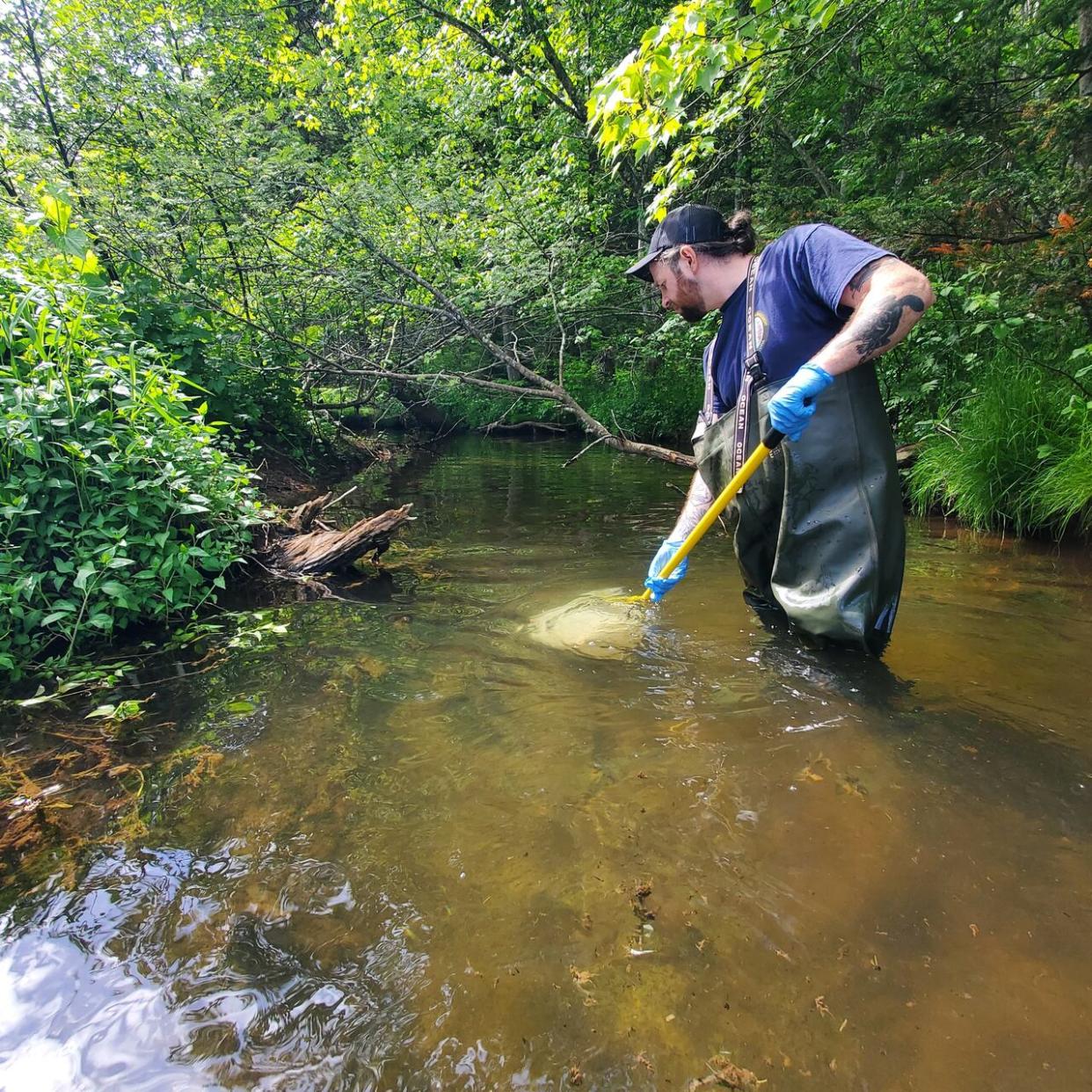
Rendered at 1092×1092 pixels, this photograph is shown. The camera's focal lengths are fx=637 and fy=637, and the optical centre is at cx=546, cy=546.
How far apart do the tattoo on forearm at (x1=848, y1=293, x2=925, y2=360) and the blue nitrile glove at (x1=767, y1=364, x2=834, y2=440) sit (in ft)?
0.44

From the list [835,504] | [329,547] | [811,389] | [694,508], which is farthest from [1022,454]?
[329,547]

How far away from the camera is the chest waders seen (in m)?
2.33

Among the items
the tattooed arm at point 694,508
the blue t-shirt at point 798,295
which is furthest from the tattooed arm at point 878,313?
the tattooed arm at point 694,508

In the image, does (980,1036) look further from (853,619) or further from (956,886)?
(853,619)

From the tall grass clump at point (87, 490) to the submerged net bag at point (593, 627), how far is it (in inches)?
71.8

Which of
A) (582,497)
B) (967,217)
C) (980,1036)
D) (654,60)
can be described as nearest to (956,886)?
(980,1036)

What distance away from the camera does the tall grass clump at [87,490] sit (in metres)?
2.92

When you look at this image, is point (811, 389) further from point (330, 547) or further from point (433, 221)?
point (433, 221)

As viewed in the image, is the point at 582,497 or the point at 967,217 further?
the point at 582,497

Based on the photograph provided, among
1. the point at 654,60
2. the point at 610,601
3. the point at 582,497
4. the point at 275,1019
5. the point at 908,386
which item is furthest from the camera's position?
the point at 582,497

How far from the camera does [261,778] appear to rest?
6.66 ft

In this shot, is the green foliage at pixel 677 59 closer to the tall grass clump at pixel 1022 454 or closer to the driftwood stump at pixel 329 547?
the driftwood stump at pixel 329 547

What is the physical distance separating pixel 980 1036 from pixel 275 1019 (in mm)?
1281

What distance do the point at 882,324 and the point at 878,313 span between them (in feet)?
0.13
